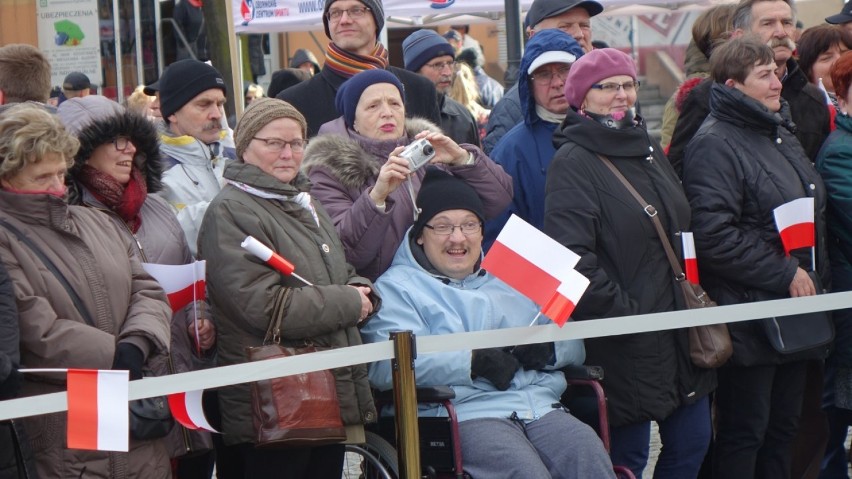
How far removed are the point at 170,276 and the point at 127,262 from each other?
10.5 inches

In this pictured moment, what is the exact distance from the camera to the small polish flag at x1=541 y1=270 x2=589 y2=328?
4531 millimetres

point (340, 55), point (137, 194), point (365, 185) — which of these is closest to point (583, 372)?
point (365, 185)

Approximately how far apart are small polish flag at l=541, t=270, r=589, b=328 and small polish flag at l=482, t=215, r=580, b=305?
0.02 m

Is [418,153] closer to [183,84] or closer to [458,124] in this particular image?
[183,84]

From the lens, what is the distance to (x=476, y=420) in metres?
4.73

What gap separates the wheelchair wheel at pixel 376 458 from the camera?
465 centimetres

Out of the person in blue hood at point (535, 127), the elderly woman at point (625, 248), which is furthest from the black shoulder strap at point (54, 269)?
the person in blue hood at point (535, 127)

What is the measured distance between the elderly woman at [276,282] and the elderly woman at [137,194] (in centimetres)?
16

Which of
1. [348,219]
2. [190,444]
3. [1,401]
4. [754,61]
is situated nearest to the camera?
[1,401]

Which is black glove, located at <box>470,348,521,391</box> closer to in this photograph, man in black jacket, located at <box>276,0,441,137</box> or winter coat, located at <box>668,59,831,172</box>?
man in black jacket, located at <box>276,0,441,137</box>

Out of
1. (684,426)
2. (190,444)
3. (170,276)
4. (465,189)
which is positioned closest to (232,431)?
(190,444)

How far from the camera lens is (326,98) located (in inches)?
231

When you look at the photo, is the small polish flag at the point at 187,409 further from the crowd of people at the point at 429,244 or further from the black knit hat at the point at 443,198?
the black knit hat at the point at 443,198

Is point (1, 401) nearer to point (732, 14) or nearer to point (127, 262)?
point (127, 262)
